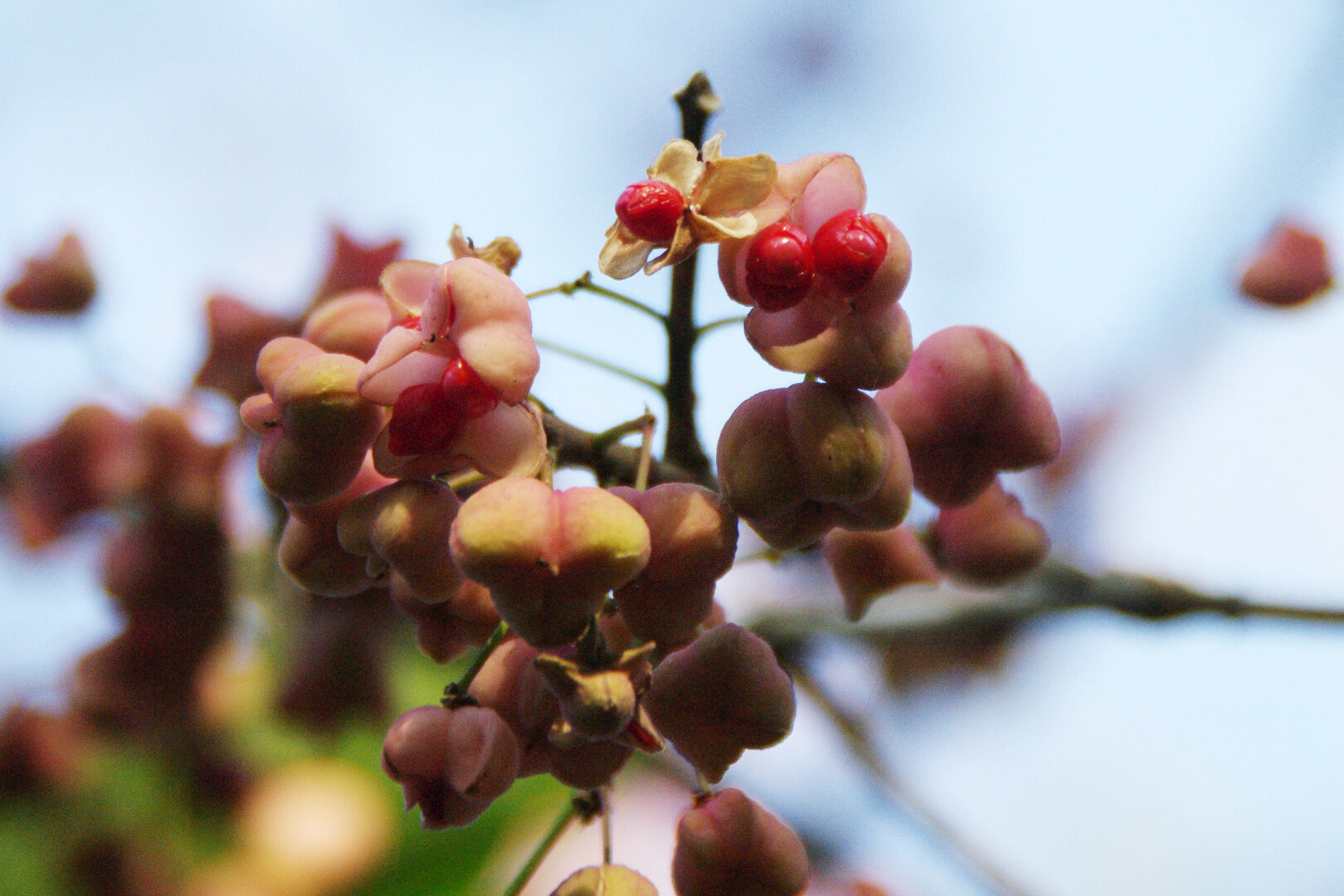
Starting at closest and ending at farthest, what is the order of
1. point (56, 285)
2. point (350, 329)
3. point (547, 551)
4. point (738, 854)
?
point (547, 551) → point (738, 854) → point (350, 329) → point (56, 285)

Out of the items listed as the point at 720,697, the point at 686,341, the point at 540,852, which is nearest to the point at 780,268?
the point at 686,341

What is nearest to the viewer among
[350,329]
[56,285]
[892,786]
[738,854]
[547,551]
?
[547,551]

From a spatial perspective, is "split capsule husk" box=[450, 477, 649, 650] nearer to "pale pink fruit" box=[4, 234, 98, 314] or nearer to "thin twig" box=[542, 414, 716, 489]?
"thin twig" box=[542, 414, 716, 489]

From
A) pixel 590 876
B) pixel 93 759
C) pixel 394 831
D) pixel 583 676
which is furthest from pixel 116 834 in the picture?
pixel 583 676

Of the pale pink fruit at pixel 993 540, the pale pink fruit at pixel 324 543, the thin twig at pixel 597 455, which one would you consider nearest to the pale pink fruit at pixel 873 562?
the pale pink fruit at pixel 993 540

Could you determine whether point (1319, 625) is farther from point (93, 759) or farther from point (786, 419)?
point (93, 759)

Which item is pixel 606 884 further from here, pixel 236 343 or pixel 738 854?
pixel 236 343
